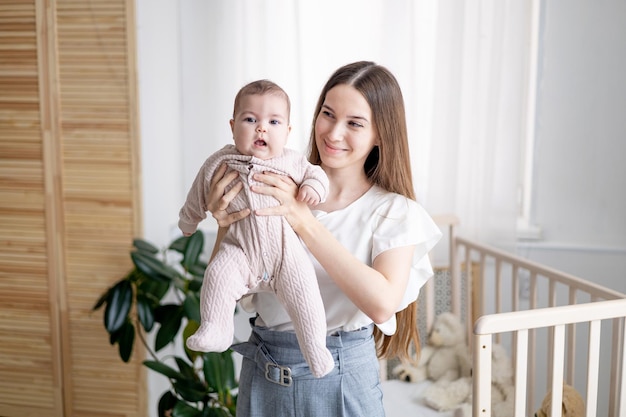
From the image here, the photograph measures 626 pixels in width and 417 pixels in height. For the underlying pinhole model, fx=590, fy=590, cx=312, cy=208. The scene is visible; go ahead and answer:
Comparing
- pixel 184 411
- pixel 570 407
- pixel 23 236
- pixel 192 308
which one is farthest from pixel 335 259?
pixel 23 236

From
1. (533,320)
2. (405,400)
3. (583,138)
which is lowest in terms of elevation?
(405,400)

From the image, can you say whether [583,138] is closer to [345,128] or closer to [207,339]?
[345,128]

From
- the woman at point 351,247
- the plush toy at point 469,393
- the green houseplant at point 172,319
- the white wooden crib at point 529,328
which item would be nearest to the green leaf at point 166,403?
the green houseplant at point 172,319

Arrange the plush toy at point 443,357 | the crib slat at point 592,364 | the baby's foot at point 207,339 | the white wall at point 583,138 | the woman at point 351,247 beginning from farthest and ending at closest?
the white wall at point 583,138 → the plush toy at point 443,357 → the crib slat at point 592,364 → the woman at point 351,247 → the baby's foot at point 207,339

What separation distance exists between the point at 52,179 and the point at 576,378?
2270mm

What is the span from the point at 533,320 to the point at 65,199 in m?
1.94

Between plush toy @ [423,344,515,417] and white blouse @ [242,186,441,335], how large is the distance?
75cm

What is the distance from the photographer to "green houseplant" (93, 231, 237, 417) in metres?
2.12

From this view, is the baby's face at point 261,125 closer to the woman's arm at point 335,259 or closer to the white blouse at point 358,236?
the woman's arm at point 335,259

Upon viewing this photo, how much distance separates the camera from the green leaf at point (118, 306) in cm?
220

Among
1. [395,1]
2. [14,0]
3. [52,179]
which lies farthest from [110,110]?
[395,1]

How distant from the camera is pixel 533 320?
1.19 metres

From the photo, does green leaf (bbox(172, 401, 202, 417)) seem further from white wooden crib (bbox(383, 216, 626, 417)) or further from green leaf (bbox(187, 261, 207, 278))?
white wooden crib (bbox(383, 216, 626, 417))

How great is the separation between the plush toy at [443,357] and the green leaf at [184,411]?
72 centimetres
